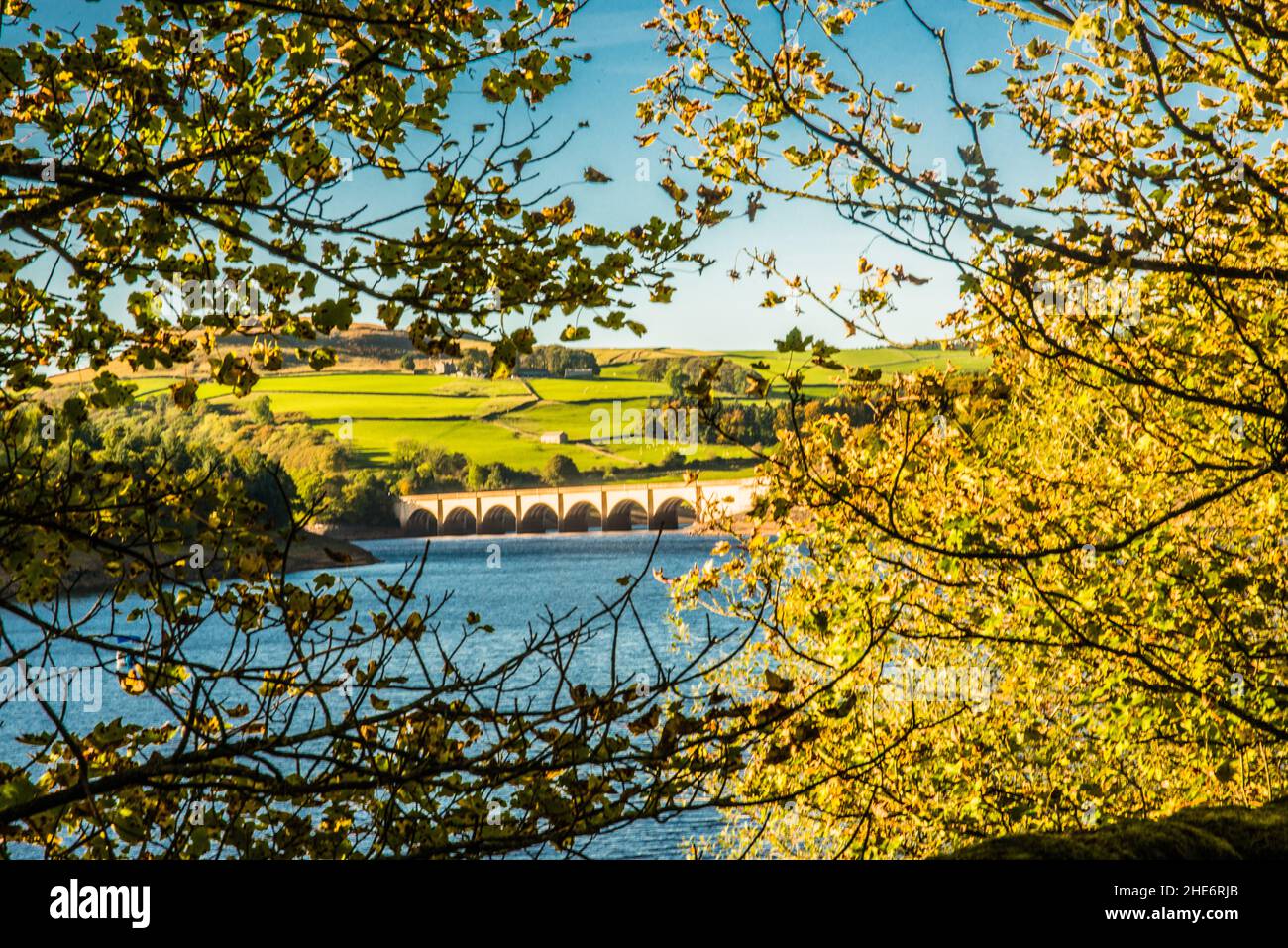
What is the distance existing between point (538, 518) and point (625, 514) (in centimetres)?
1302

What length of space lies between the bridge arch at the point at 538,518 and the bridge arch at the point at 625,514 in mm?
7626

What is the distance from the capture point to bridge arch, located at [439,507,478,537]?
372ft

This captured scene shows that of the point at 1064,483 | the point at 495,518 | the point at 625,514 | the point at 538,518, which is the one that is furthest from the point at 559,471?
the point at 1064,483

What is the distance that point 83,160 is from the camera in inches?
169

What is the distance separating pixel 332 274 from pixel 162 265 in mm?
966

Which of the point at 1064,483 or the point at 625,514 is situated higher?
the point at 1064,483

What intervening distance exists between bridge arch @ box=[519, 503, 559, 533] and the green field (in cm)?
782

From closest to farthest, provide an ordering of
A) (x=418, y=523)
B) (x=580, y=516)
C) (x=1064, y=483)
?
1. (x=1064, y=483)
2. (x=580, y=516)
3. (x=418, y=523)

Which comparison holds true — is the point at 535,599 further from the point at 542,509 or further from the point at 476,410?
the point at 476,410

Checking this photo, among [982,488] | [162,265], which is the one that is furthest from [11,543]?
[982,488]

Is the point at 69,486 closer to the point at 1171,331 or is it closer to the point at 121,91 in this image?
the point at 121,91

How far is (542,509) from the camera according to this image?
4478 inches

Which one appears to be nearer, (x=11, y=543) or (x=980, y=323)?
(x=11, y=543)

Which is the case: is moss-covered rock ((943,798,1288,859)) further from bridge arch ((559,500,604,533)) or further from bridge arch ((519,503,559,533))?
bridge arch ((519,503,559,533))
